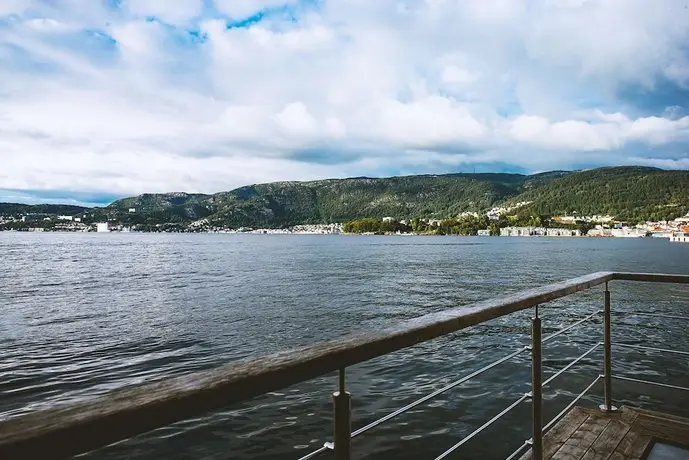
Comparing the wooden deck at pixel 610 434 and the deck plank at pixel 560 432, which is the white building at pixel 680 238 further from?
the deck plank at pixel 560 432

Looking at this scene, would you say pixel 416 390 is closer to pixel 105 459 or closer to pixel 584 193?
pixel 105 459

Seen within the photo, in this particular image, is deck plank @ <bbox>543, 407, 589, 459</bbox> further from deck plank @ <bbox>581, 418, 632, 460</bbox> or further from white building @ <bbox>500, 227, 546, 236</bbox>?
white building @ <bbox>500, 227, 546, 236</bbox>

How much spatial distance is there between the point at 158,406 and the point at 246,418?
7779 mm

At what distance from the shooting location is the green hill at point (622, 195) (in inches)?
6678

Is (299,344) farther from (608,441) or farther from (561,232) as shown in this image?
(561,232)

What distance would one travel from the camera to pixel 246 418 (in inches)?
321

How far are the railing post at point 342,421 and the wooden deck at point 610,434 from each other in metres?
2.34

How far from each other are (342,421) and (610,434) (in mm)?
3140

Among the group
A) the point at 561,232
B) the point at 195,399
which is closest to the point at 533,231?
the point at 561,232

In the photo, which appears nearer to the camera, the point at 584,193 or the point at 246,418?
the point at 246,418

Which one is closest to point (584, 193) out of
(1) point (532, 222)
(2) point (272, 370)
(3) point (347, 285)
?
(1) point (532, 222)

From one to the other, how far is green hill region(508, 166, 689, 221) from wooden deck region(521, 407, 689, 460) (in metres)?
191

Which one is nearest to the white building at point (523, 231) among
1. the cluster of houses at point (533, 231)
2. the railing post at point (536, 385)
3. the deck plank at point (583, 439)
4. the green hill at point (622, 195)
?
the cluster of houses at point (533, 231)

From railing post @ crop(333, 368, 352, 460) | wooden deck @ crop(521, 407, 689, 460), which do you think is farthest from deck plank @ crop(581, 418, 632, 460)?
railing post @ crop(333, 368, 352, 460)
